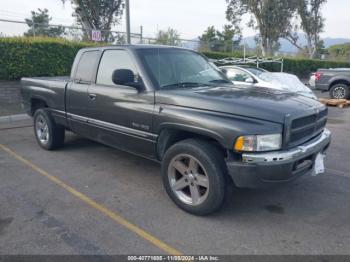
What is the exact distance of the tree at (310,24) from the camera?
32.7m

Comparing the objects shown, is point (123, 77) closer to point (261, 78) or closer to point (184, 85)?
point (184, 85)

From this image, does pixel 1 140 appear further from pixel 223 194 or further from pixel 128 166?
pixel 223 194

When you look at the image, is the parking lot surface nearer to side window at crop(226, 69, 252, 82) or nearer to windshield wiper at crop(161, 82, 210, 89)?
windshield wiper at crop(161, 82, 210, 89)

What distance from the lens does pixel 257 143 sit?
314 centimetres

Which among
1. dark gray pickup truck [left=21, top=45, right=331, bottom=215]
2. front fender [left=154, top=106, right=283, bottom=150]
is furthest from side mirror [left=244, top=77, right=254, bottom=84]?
front fender [left=154, top=106, right=283, bottom=150]

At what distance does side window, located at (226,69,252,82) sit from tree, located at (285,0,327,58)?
23.6m

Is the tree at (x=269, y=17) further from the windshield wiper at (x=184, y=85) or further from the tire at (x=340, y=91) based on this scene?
the windshield wiper at (x=184, y=85)

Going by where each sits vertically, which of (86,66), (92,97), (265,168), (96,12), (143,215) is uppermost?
(96,12)

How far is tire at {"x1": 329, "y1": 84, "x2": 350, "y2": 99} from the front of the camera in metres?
13.3

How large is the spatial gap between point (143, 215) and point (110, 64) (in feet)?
7.26

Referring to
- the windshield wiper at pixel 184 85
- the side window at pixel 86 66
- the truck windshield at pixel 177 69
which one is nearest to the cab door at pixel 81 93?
the side window at pixel 86 66

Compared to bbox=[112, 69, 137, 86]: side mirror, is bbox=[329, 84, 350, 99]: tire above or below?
below

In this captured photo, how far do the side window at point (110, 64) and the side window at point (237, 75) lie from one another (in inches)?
249

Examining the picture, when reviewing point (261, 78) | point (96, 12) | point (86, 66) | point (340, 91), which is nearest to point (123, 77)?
point (86, 66)
